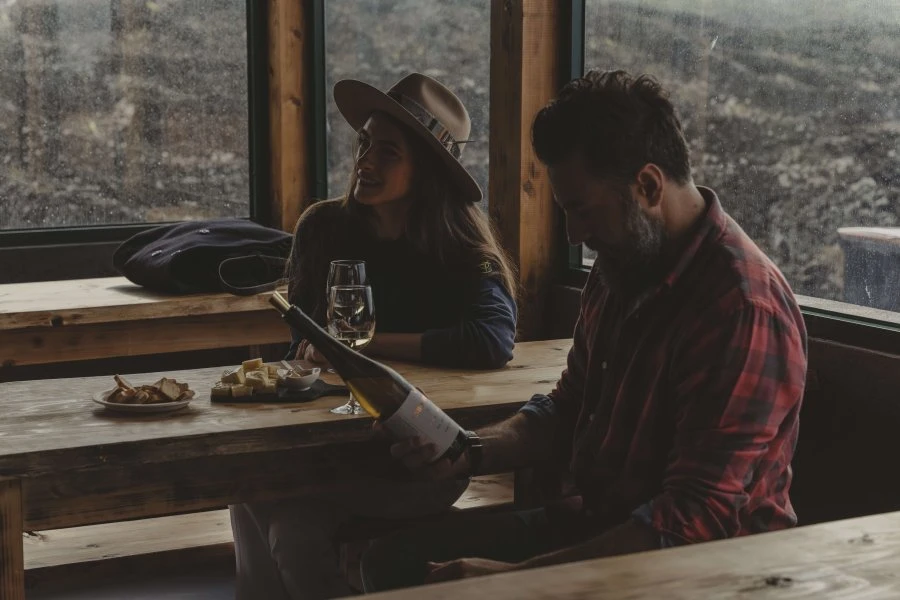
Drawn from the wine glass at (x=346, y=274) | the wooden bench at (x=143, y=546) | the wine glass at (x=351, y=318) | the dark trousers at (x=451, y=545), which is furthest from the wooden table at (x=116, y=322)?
the dark trousers at (x=451, y=545)

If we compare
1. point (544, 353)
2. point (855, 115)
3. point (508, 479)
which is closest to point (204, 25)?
point (508, 479)

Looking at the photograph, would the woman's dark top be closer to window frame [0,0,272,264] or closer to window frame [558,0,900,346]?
window frame [558,0,900,346]

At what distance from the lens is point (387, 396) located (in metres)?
2.16

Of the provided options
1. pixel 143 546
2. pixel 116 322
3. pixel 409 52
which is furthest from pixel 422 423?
pixel 409 52

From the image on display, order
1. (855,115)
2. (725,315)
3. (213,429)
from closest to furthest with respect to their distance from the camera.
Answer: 1. (725,315)
2. (213,429)
3. (855,115)

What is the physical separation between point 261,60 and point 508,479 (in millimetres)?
2423

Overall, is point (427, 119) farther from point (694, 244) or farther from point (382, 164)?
point (694, 244)

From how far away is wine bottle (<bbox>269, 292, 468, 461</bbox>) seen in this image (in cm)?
196

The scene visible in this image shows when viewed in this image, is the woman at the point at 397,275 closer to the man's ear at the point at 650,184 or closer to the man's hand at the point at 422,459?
the man's hand at the point at 422,459

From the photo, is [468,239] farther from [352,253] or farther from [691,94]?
[691,94]


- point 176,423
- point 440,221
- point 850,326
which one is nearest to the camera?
point 176,423

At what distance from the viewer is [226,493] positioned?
6.85 ft

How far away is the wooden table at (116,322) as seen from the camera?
145 inches

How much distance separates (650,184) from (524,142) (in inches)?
66.1
